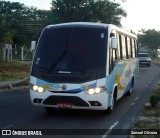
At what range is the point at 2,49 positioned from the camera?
43.8 meters

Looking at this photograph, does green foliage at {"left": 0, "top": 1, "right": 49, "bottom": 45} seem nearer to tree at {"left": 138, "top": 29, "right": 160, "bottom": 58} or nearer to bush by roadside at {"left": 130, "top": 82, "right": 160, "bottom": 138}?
tree at {"left": 138, "top": 29, "right": 160, "bottom": 58}

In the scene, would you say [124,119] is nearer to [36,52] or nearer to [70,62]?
[70,62]

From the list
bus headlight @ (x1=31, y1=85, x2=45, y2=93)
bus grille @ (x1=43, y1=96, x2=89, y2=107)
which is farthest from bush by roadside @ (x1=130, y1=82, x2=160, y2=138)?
bus headlight @ (x1=31, y1=85, x2=45, y2=93)

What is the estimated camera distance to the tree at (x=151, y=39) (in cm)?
11031

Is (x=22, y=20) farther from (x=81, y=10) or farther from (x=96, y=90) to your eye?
(x=96, y=90)

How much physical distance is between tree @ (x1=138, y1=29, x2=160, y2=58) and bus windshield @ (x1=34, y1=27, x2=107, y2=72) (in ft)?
327

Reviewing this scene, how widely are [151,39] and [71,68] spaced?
10183 cm

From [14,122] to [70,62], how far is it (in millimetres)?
2300

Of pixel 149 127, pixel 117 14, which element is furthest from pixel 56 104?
pixel 117 14

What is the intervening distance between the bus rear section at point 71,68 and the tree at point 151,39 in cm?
9983

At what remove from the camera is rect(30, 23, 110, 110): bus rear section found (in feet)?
37.0

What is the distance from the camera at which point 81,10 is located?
5541 centimetres

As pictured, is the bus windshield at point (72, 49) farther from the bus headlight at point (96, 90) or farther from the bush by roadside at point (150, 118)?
the bush by roadside at point (150, 118)

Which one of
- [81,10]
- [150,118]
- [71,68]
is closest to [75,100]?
[71,68]
